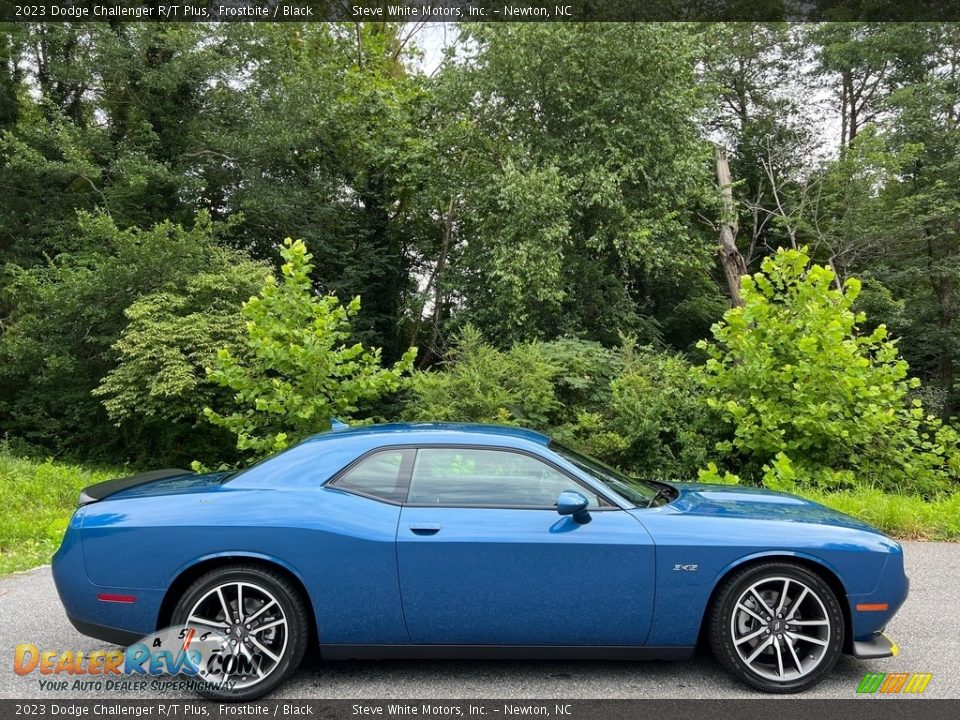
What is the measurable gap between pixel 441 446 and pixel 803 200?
743 inches

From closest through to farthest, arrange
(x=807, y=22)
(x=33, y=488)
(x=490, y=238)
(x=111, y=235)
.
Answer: (x=33, y=488) < (x=111, y=235) < (x=490, y=238) < (x=807, y=22)

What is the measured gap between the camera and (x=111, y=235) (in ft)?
48.4

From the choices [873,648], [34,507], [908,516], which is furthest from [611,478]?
[34,507]

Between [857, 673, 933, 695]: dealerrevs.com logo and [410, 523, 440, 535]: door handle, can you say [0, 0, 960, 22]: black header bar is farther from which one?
[857, 673, 933, 695]: dealerrevs.com logo

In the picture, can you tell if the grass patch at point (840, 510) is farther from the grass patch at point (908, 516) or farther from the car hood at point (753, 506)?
the car hood at point (753, 506)

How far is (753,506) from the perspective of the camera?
4.13m

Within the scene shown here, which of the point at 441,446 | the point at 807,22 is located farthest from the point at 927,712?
the point at 807,22

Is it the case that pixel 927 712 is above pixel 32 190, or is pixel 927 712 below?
below

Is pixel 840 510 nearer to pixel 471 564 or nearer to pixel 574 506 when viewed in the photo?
pixel 574 506

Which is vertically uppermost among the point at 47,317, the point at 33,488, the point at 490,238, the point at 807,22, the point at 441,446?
the point at 807,22

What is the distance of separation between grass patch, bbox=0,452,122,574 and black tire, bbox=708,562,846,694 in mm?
5898

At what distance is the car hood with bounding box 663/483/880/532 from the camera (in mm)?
3902

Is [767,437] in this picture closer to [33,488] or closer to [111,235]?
[33,488]

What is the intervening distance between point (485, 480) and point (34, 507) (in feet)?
28.1
